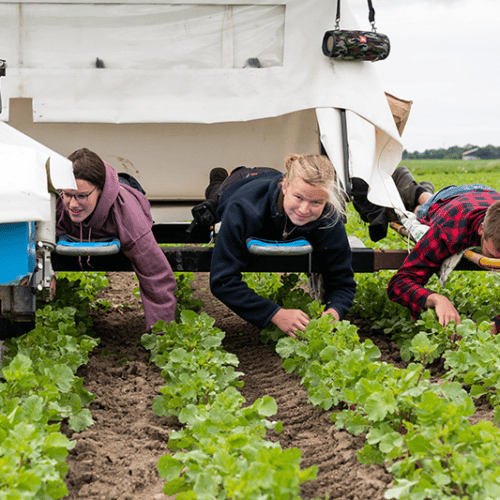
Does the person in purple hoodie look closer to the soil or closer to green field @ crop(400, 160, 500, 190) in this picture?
the soil

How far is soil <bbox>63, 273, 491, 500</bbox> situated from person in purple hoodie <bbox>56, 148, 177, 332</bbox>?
41 centimetres

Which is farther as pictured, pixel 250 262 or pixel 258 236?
pixel 250 262

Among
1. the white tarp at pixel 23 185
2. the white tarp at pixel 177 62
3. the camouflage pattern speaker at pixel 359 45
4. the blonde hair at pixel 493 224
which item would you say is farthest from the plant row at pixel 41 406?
the camouflage pattern speaker at pixel 359 45

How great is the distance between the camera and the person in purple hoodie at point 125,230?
12.7ft

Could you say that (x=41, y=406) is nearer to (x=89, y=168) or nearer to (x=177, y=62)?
(x=89, y=168)

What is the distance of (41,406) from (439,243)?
259 cm

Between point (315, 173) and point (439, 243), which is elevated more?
point (315, 173)

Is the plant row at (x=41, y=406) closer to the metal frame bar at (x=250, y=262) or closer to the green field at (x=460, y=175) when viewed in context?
the metal frame bar at (x=250, y=262)

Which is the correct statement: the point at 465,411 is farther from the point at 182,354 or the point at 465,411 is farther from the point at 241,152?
the point at 241,152

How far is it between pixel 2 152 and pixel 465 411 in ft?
7.07

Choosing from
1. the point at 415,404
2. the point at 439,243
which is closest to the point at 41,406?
the point at 415,404

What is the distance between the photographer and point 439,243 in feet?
13.5

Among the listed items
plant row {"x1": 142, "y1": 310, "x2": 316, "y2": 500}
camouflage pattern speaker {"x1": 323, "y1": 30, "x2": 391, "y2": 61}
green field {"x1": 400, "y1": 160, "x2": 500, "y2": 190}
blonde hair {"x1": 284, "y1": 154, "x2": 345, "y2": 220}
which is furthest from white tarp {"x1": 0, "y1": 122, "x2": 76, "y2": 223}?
green field {"x1": 400, "y1": 160, "x2": 500, "y2": 190}

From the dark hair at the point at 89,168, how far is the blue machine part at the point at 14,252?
987 millimetres
